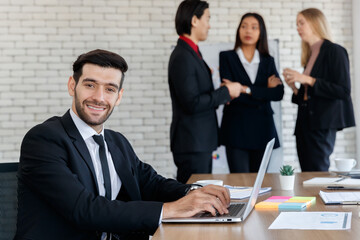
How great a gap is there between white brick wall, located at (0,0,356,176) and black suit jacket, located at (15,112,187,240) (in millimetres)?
3998

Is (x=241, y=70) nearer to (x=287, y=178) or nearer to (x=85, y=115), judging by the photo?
(x=287, y=178)

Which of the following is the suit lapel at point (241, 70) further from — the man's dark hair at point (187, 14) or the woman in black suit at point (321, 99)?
the man's dark hair at point (187, 14)

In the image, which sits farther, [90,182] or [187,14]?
[187,14]

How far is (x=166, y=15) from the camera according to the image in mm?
6020

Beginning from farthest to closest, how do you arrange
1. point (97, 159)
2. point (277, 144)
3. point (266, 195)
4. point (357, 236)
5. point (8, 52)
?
point (8, 52) → point (277, 144) → point (266, 195) → point (97, 159) → point (357, 236)

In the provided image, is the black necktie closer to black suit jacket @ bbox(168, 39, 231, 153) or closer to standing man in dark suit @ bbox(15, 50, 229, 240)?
standing man in dark suit @ bbox(15, 50, 229, 240)

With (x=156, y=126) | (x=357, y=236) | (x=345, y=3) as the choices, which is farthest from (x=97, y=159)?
(x=345, y=3)

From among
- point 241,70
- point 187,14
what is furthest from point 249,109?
point 187,14

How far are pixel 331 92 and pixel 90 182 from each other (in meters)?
2.58

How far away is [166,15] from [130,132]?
135 cm

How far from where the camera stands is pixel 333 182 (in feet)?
8.18

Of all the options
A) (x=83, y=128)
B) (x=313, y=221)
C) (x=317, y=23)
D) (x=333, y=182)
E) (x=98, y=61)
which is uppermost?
(x=317, y=23)

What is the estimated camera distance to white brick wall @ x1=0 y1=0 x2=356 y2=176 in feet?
19.6

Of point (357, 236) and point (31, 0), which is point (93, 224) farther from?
point (31, 0)
